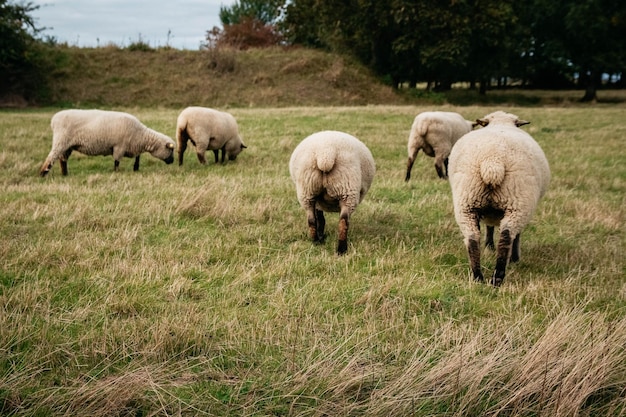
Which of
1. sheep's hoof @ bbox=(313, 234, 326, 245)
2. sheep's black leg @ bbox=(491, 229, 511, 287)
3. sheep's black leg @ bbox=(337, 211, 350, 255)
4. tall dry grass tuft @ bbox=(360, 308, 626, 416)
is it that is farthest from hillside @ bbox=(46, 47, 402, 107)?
tall dry grass tuft @ bbox=(360, 308, 626, 416)

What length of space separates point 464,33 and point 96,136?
2862 cm

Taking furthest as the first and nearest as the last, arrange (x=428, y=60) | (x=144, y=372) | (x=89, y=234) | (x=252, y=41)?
(x=252, y=41), (x=428, y=60), (x=89, y=234), (x=144, y=372)

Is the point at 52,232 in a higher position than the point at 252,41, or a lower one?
lower

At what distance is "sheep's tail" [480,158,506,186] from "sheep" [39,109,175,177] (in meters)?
8.56

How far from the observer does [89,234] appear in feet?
19.9

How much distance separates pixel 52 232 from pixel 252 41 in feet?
182

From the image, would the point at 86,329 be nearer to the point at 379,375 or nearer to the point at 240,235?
the point at 379,375

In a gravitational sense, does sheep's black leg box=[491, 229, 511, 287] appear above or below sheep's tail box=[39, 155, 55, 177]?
below

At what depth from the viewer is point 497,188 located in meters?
4.83

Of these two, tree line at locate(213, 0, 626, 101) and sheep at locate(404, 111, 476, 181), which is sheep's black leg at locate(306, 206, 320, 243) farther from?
tree line at locate(213, 0, 626, 101)

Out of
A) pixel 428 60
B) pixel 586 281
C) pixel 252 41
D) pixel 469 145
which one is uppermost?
pixel 252 41

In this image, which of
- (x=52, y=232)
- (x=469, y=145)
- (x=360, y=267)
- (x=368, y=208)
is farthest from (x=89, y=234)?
(x=469, y=145)

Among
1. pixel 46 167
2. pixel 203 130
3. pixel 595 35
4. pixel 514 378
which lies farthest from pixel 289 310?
pixel 595 35

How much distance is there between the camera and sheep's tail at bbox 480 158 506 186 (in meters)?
4.69
